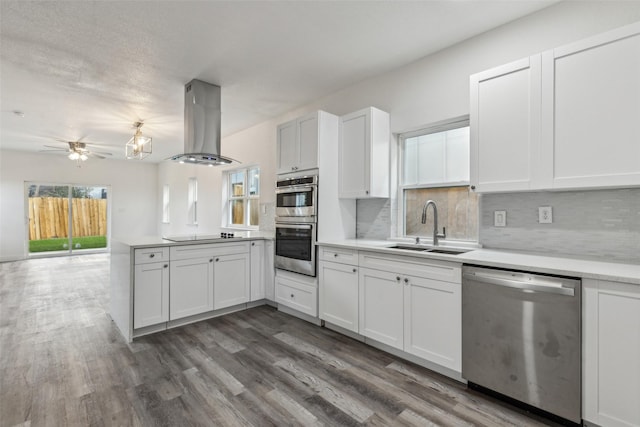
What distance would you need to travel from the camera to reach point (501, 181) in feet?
7.13

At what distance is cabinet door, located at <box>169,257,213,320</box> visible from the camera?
3092mm

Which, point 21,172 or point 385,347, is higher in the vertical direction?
point 21,172

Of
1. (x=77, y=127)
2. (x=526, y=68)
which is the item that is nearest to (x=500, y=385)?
(x=526, y=68)

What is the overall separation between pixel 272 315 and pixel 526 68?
10.7 ft

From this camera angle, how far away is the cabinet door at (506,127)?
2.03 metres

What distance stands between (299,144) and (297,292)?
1.68m

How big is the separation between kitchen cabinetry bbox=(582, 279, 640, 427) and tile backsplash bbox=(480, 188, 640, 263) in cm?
58

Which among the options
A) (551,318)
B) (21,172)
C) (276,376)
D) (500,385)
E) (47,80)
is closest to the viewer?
(551,318)

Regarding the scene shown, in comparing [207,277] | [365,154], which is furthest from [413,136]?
[207,277]

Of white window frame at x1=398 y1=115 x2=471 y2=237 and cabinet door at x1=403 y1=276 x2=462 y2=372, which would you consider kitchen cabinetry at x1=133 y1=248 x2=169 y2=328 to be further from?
white window frame at x1=398 y1=115 x2=471 y2=237

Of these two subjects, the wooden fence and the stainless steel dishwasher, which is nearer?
the stainless steel dishwasher

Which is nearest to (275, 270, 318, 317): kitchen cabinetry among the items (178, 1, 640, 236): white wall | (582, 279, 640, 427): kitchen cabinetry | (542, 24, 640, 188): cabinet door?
(178, 1, 640, 236): white wall

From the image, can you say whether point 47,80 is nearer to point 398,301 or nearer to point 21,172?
point 398,301

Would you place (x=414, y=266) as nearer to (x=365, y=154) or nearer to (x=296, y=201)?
(x=365, y=154)
